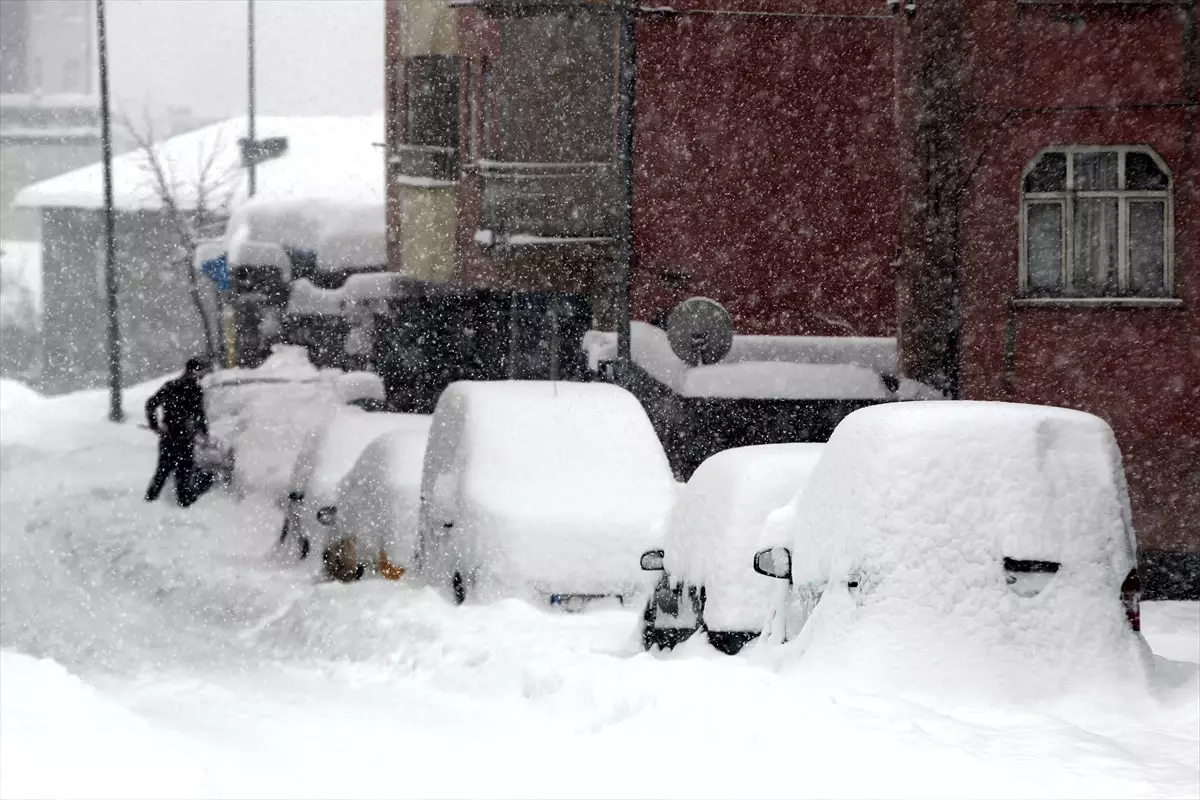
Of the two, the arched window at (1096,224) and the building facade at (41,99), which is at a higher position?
the building facade at (41,99)

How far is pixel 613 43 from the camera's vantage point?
2455 cm

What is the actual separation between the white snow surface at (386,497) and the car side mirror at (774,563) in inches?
200

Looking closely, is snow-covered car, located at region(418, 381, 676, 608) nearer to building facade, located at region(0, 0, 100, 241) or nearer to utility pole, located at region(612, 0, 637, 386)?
utility pole, located at region(612, 0, 637, 386)

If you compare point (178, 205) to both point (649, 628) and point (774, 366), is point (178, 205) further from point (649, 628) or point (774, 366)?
point (649, 628)

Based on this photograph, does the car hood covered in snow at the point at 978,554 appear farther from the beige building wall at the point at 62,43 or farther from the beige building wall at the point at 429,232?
the beige building wall at the point at 62,43

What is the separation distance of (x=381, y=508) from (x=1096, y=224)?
818cm

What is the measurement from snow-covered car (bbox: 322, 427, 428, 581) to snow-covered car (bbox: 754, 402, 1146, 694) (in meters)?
5.78

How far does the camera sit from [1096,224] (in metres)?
17.2

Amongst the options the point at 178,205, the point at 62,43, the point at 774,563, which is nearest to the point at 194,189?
the point at 178,205

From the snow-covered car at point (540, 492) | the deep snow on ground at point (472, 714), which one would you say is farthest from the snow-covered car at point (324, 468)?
the snow-covered car at point (540, 492)

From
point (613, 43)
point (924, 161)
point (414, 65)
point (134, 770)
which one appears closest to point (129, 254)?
point (414, 65)

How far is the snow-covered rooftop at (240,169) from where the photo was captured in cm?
5212

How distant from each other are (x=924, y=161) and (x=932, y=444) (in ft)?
43.4

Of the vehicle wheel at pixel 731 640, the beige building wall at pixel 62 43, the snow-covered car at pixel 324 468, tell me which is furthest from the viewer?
the beige building wall at pixel 62 43
